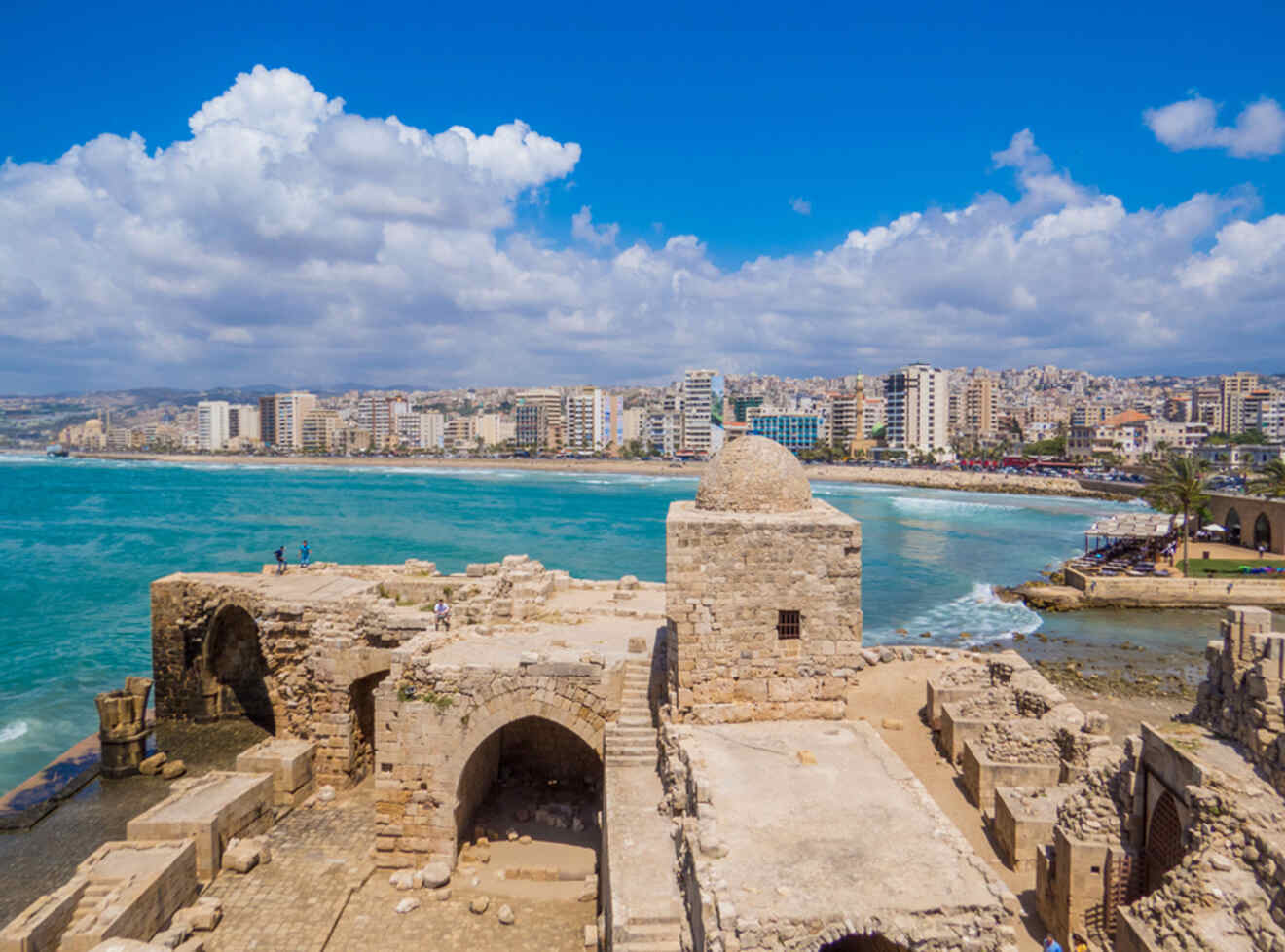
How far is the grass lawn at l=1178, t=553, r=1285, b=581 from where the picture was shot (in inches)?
1421

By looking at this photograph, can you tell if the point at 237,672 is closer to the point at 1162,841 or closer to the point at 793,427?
the point at 1162,841

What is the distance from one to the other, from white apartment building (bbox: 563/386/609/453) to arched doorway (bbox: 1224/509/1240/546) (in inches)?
5227

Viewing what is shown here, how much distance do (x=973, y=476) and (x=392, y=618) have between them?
99.5 meters

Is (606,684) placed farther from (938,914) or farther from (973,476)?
(973,476)

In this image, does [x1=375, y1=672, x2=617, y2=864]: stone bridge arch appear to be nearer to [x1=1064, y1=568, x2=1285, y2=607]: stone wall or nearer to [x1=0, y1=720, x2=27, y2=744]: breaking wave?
[x1=0, y1=720, x2=27, y2=744]: breaking wave

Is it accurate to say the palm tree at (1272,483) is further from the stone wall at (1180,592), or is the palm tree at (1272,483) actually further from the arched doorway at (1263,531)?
the stone wall at (1180,592)

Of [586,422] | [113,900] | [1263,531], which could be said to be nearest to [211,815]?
[113,900]

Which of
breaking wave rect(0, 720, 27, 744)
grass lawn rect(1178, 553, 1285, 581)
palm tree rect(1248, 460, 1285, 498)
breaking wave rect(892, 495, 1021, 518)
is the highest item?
palm tree rect(1248, 460, 1285, 498)

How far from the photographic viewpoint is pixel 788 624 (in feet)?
35.5

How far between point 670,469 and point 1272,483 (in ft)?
311

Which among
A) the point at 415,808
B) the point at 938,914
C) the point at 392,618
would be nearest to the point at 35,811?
the point at 392,618

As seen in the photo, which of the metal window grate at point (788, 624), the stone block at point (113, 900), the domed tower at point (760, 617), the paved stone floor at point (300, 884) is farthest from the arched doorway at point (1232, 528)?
the stone block at point (113, 900)

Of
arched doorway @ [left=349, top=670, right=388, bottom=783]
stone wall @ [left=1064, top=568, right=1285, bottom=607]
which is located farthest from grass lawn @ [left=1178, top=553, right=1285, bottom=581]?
arched doorway @ [left=349, top=670, right=388, bottom=783]

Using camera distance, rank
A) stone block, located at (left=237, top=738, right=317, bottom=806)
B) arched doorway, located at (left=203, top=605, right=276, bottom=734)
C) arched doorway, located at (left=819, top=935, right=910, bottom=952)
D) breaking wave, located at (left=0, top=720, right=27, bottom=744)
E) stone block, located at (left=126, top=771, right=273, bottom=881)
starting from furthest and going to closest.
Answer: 1. breaking wave, located at (left=0, top=720, right=27, bottom=744)
2. arched doorway, located at (left=203, top=605, right=276, bottom=734)
3. stone block, located at (left=237, top=738, right=317, bottom=806)
4. stone block, located at (left=126, top=771, right=273, bottom=881)
5. arched doorway, located at (left=819, top=935, right=910, bottom=952)
